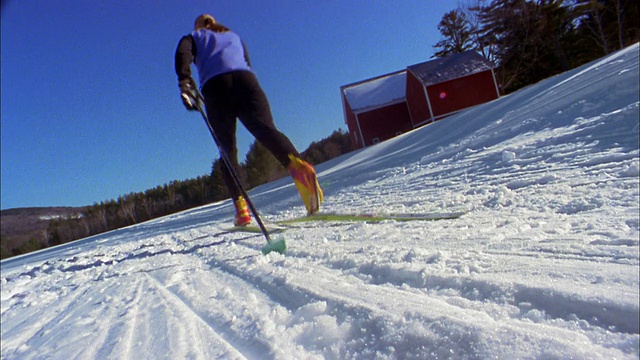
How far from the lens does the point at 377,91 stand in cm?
2462

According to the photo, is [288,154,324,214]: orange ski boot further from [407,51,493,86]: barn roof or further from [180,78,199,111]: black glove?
[407,51,493,86]: barn roof

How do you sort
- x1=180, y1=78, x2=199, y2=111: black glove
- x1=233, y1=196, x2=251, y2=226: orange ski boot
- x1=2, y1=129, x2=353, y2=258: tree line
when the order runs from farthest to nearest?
x1=2, y1=129, x2=353, y2=258: tree line
x1=233, y1=196, x2=251, y2=226: orange ski boot
x1=180, y1=78, x2=199, y2=111: black glove

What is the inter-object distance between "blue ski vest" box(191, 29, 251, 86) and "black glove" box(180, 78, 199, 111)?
31 cm

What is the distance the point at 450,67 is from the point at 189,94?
857 inches

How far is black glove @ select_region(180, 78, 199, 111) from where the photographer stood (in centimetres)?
241

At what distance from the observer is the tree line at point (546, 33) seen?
2214 cm

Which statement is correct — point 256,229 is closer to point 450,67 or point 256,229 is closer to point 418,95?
point 418,95

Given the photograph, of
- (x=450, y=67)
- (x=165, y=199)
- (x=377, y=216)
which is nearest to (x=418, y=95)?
(x=450, y=67)

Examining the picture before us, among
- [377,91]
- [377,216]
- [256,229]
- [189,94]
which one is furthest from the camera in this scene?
[377,91]

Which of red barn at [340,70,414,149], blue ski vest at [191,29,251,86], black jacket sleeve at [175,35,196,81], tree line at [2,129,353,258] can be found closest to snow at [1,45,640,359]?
black jacket sleeve at [175,35,196,81]

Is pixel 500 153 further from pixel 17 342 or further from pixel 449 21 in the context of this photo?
pixel 449 21

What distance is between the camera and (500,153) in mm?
2750

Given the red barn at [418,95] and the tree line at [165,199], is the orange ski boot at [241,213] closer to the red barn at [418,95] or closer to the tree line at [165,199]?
the red barn at [418,95]

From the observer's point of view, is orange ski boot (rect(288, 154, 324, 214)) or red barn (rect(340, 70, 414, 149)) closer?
orange ski boot (rect(288, 154, 324, 214))
